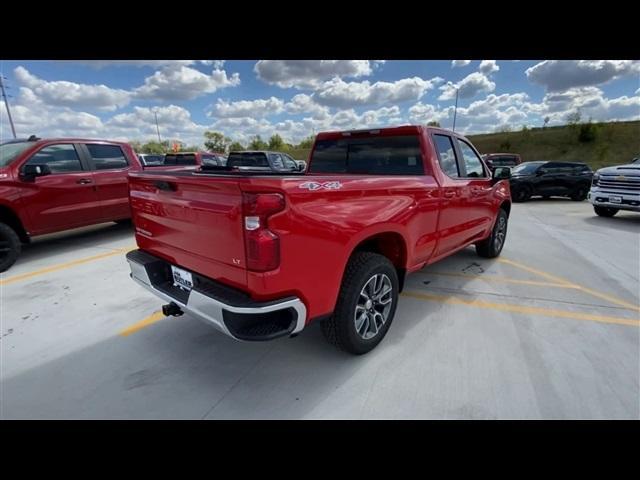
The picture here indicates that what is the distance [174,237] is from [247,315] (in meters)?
0.97

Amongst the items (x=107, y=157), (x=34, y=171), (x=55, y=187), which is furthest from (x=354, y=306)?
(x=107, y=157)

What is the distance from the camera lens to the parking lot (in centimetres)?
225

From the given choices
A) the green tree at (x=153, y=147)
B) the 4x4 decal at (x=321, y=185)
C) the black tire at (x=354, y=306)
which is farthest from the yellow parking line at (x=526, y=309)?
the green tree at (x=153, y=147)

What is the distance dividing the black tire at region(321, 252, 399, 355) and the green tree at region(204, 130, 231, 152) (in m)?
85.4

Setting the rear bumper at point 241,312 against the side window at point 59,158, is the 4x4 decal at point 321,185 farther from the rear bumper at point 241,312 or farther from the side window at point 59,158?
the side window at point 59,158

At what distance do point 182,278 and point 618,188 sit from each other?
10619 mm

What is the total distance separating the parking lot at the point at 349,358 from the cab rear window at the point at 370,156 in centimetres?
160

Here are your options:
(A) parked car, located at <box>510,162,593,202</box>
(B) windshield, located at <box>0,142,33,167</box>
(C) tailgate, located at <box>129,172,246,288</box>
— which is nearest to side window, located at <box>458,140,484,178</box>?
(C) tailgate, located at <box>129,172,246,288</box>

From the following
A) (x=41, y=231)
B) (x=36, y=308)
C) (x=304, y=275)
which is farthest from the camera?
(x=41, y=231)

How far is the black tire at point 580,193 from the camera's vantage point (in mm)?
13125

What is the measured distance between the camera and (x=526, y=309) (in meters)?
3.65

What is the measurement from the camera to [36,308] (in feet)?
12.2
